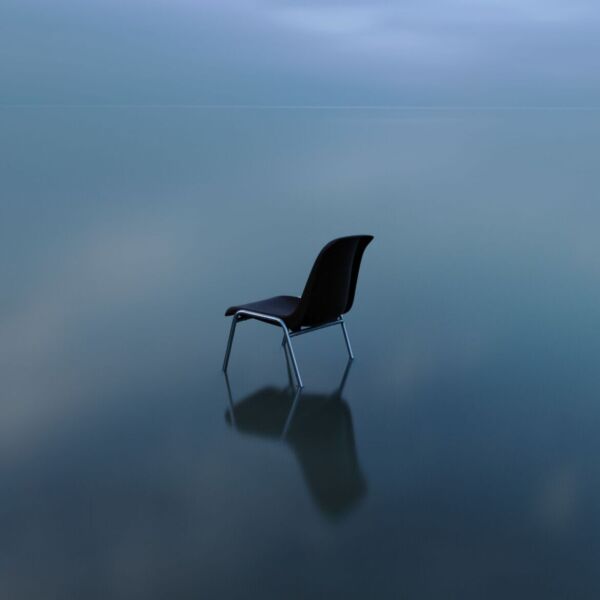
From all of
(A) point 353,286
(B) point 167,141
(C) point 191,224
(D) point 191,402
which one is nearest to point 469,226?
(C) point 191,224

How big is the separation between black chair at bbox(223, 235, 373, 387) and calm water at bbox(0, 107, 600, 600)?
1.05ft

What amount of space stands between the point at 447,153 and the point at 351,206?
8.11 m

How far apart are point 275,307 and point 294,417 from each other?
703 millimetres

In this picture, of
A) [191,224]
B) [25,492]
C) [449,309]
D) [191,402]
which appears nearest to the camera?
[25,492]

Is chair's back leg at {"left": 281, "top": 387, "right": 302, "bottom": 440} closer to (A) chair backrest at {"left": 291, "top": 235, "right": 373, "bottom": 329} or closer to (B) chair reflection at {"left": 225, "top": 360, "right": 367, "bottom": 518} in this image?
(B) chair reflection at {"left": 225, "top": 360, "right": 367, "bottom": 518}

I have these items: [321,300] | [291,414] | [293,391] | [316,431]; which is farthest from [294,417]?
[321,300]

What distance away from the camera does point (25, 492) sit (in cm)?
323

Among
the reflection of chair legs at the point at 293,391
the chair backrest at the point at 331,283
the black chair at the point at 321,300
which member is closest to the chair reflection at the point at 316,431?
the reflection of chair legs at the point at 293,391

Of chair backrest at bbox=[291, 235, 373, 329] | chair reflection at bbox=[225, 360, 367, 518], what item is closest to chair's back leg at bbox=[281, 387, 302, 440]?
chair reflection at bbox=[225, 360, 367, 518]

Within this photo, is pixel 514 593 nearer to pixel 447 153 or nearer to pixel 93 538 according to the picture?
pixel 93 538

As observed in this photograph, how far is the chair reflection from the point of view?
3295mm

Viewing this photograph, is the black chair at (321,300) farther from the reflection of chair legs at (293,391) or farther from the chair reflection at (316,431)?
the chair reflection at (316,431)

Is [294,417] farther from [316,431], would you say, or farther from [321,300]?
[321,300]

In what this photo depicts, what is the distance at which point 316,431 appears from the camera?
391cm
